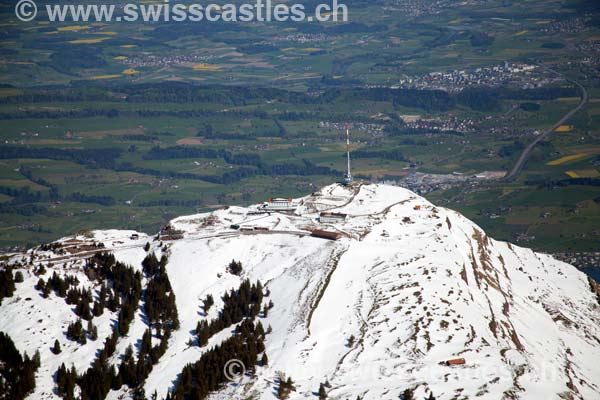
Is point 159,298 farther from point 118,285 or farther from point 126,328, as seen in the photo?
point 118,285

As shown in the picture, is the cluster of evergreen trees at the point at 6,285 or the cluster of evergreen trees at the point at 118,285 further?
the cluster of evergreen trees at the point at 6,285

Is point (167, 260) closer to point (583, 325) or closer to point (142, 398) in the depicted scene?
point (142, 398)

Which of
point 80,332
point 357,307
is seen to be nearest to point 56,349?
point 80,332

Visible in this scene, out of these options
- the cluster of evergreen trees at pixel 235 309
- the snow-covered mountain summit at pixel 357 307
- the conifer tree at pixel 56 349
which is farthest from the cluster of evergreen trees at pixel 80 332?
the cluster of evergreen trees at pixel 235 309

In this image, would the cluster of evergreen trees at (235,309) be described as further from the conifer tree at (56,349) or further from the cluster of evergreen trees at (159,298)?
the conifer tree at (56,349)

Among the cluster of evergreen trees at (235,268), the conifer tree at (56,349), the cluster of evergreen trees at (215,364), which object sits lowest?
the conifer tree at (56,349)
